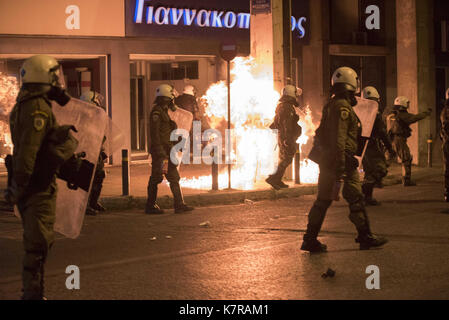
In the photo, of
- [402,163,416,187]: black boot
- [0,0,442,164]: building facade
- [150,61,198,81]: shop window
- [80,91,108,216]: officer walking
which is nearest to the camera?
[80,91,108,216]: officer walking

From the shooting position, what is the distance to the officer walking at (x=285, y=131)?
1469 centimetres

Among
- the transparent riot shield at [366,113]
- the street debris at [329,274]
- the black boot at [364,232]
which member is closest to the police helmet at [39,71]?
the street debris at [329,274]

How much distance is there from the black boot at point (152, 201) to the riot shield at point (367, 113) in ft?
11.3

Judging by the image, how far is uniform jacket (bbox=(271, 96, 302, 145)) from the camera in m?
14.7

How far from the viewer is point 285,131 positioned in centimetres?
1473

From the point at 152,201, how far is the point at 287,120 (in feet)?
12.0

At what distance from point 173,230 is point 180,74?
1242 cm

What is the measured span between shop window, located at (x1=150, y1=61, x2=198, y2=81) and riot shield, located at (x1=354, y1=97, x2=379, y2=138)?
1197cm

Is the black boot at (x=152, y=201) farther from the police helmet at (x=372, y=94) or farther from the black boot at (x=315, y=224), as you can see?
the black boot at (x=315, y=224)

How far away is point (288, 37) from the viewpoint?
1645 cm

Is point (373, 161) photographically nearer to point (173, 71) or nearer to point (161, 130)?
point (161, 130)

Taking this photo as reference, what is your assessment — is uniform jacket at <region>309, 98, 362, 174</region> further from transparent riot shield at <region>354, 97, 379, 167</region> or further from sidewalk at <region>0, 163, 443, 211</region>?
sidewalk at <region>0, 163, 443, 211</region>

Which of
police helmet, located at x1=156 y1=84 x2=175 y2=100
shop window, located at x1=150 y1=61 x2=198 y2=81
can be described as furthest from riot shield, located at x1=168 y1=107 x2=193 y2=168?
shop window, located at x1=150 y1=61 x2=198 y2=81
